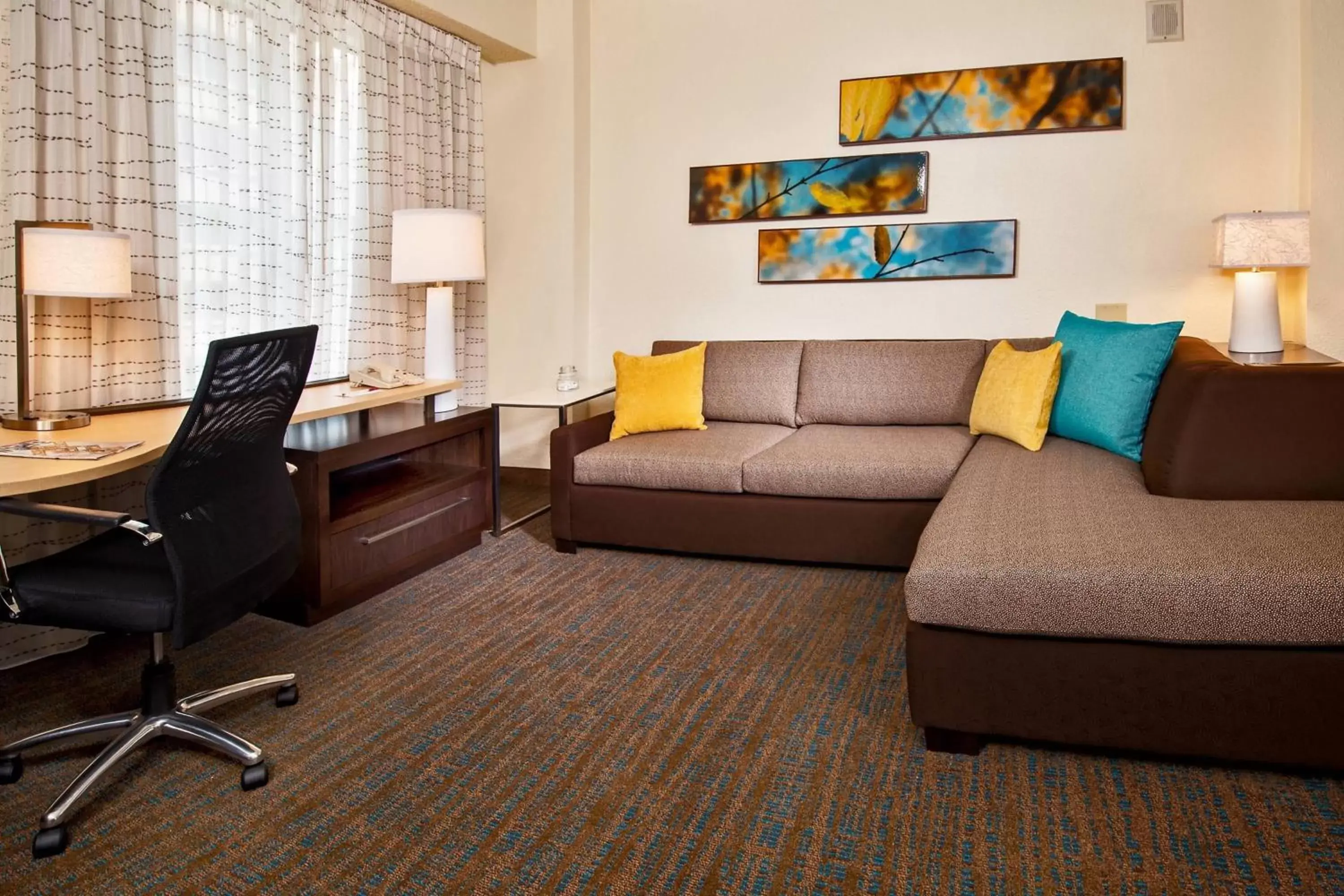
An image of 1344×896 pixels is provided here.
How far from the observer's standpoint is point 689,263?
4.89 m

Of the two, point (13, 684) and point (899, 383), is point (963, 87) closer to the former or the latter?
point (899, 383)

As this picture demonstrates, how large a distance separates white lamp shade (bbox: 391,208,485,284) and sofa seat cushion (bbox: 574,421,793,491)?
3.07 ft

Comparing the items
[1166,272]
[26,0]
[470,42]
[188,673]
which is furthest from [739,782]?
[470,42]

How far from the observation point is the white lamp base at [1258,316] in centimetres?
365

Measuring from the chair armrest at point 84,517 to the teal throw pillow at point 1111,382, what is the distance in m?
2.80

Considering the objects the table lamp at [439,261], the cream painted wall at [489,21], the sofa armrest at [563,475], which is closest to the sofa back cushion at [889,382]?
the sofa armrest at [563,475]

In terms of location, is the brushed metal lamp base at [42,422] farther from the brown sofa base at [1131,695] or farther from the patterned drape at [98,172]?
the brown sofa base at [1131,695]

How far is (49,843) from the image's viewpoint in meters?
1.81

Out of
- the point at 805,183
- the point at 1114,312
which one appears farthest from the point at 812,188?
the point at 1114,312

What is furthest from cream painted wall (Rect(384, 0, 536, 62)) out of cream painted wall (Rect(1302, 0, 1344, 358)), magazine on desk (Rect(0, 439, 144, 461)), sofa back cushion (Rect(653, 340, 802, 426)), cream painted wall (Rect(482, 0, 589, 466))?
cream painted wall (Rect(1302, 0, 1344, 358))

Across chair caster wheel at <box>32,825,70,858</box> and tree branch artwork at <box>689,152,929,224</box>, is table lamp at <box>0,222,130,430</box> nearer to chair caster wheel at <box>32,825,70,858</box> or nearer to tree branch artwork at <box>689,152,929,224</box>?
chair caster wheel at <box>32,825,70,858</box>

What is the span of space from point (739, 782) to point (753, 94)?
3565 mm

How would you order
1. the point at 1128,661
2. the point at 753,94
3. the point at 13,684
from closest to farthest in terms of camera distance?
the point at 1128,661 < the point at 13,684 < the point at 753,94

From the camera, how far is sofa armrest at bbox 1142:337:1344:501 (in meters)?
2.52
